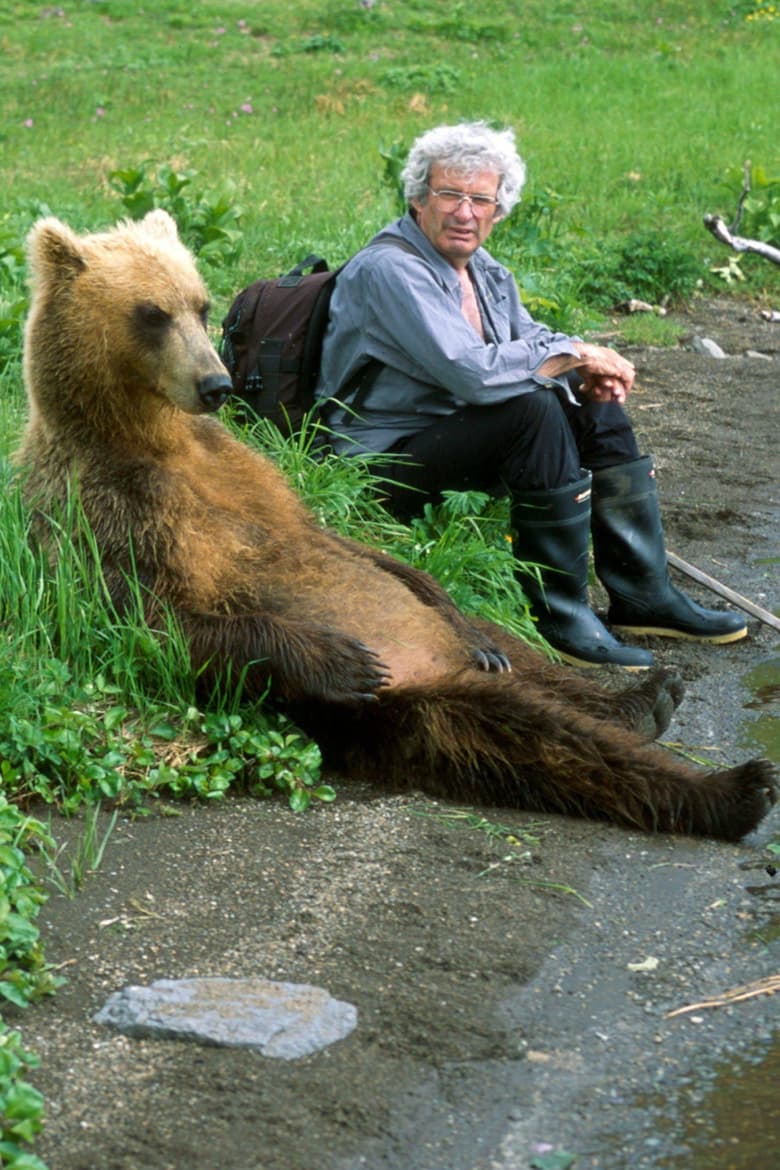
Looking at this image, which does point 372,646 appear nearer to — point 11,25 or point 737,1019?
point 737,1019

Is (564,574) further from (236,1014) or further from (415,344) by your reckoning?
(236,1014)

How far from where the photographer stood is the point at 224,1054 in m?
3.02

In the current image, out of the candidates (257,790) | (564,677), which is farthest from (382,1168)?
(564,677)

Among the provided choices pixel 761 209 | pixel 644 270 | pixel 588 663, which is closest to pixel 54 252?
pixel 588 663

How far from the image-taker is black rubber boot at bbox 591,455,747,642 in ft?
19.2

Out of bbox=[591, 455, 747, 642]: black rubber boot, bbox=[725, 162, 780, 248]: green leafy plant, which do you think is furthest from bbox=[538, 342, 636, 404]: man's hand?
bbox=[725, 162, 780, 248]: green leafy plant

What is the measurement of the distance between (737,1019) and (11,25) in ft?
64.0

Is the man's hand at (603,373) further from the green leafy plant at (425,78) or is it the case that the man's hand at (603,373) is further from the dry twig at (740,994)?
the green leafy plant at (425,78)

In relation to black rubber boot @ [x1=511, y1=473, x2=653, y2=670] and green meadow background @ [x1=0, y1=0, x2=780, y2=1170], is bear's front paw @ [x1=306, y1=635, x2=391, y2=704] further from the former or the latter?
black rubber boot @ [x1=511, y1=473, x2=653, y2=670]

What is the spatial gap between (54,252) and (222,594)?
40.3 inches

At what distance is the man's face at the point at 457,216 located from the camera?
5.46 meters

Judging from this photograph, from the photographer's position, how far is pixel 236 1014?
10.2 ft

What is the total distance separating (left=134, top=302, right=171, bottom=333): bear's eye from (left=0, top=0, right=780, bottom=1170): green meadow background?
1.84ft

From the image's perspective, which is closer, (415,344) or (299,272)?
(415,344)
